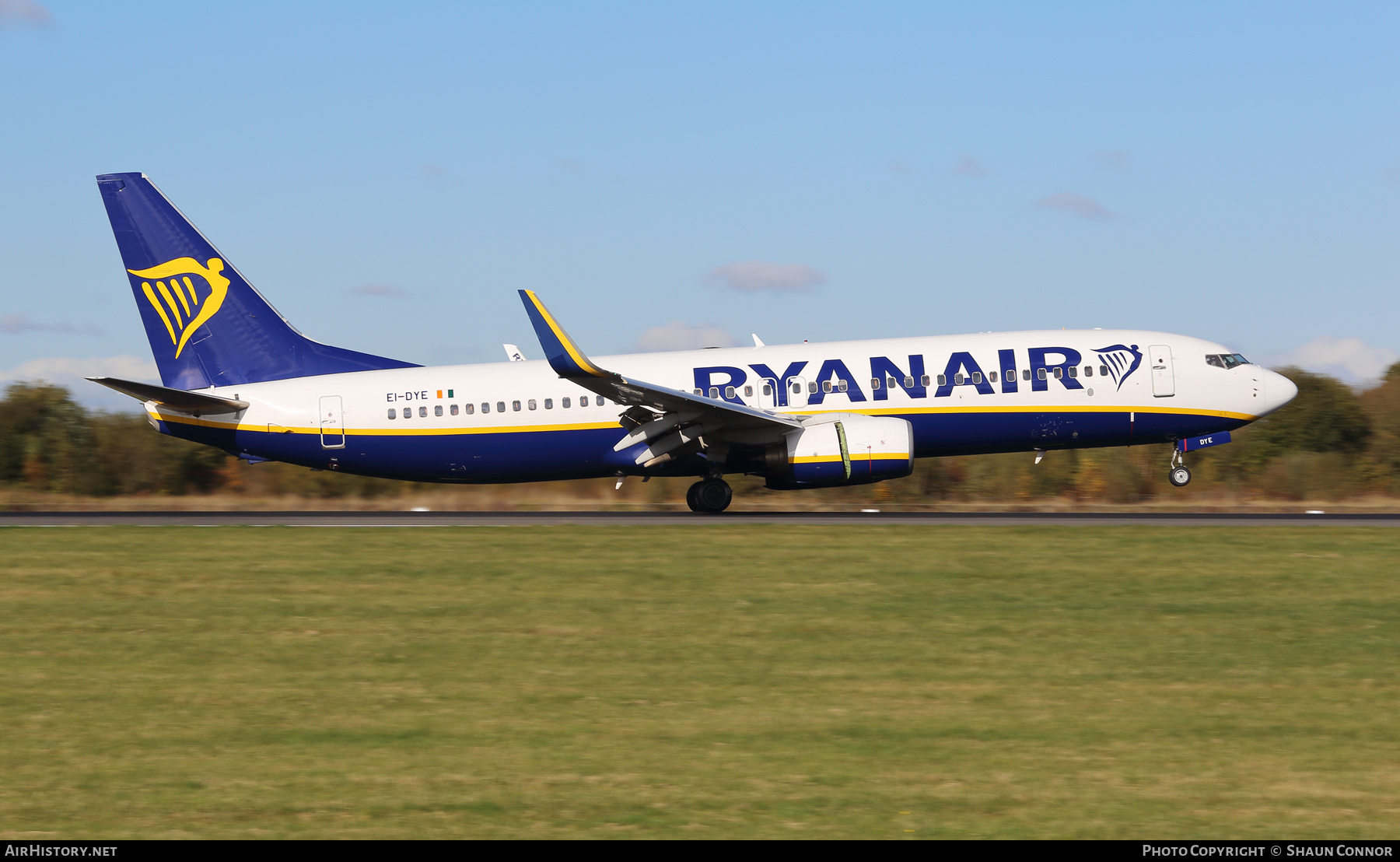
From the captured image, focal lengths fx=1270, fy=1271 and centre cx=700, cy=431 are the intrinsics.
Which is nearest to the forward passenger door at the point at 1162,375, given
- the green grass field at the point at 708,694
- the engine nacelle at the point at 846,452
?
the engine nacelle at the point at 846,452

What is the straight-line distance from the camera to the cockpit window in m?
28.1

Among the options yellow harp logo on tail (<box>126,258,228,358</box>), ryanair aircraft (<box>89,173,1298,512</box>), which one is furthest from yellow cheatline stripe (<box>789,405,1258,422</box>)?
yellow harp logo on tail (<box>126,258,228,358</box>)

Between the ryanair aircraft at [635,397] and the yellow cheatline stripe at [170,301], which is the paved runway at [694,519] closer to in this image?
the ryanair aircraft at [635,397]

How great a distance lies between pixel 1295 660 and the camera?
1236 cm

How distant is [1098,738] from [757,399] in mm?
18216

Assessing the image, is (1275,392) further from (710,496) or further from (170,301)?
(170,301)

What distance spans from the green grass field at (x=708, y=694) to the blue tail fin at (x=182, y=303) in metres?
9.56

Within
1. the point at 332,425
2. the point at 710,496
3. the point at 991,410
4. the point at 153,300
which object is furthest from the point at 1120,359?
the point at 153,300

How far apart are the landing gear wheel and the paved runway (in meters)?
0.26

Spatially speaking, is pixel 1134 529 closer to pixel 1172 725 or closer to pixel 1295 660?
pixel 1295 660

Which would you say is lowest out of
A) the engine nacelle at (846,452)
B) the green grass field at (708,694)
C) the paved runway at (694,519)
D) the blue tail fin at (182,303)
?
the green grass field at (708,694)

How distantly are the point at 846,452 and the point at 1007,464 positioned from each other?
44.7ft

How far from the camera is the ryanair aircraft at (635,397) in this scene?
88.8 ft

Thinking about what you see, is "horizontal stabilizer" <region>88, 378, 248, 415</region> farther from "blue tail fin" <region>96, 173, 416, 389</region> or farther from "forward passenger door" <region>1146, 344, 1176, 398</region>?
"forward passenger door" <region>1146, 344, 1176, 398</region>
